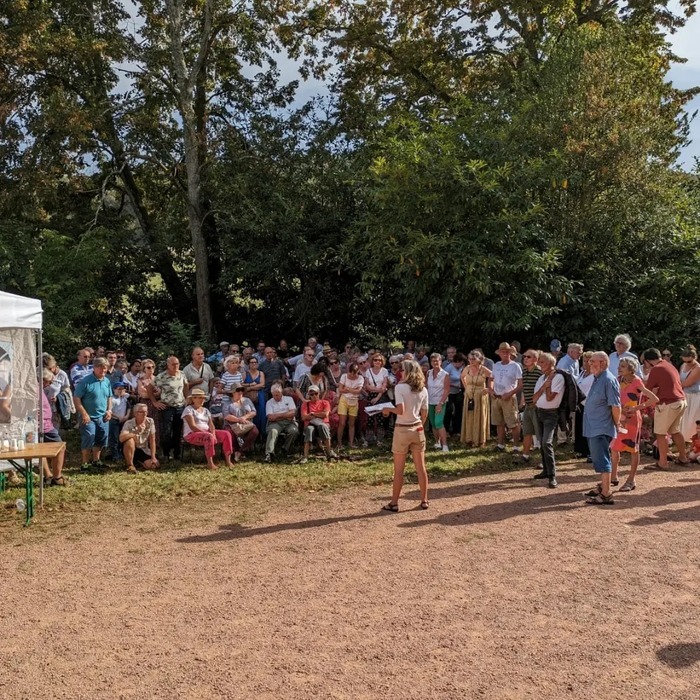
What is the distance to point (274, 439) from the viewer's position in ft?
37.6

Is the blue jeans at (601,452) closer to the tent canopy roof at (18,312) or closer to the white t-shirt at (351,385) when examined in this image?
the white t-shirt at (351,385)

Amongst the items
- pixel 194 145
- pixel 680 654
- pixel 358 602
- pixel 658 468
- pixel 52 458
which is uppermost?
pixel 194 145

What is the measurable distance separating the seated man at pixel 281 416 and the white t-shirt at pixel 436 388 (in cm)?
219

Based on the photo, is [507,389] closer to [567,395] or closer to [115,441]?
[567,395]

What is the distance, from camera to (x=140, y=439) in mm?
10836

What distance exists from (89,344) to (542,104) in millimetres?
13956

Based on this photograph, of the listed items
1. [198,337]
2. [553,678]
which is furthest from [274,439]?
[198,337]

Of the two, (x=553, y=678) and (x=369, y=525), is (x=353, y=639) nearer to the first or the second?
(x=553, y=678)

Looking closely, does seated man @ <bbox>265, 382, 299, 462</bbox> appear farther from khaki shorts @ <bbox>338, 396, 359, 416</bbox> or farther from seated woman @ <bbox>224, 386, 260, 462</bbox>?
khaki shorts @ <bbox>338, 396, 359, 416</bbox>

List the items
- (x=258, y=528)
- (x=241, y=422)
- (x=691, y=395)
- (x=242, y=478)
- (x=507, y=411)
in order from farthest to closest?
(x=507, y=411) < (x=241, y=422) < (x=691, y=395) < (x=242, y=478) < (x=258, y=528)

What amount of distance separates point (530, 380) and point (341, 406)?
3.11m

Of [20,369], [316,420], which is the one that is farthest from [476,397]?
[20,369]

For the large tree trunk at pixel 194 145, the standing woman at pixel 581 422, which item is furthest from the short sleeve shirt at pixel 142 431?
the large tree trunk at pixel 194 145

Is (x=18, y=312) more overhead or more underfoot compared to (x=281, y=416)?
more overhead
